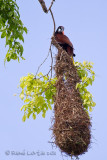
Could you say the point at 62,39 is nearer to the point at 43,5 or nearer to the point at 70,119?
the point at 43,5

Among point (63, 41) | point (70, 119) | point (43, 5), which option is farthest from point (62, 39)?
point (70, 119)

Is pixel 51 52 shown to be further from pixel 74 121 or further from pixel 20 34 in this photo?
pixel 74 121

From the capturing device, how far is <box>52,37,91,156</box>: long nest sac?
329 cm

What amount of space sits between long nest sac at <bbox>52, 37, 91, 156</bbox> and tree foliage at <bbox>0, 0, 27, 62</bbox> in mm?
545

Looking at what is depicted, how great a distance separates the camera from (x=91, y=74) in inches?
148

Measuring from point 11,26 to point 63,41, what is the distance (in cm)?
61

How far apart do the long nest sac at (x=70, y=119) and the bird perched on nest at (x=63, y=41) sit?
18.3 inches

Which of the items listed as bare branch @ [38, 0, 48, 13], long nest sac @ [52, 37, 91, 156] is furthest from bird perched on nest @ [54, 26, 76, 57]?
long nest sac @ [52, 37, 91, 156]

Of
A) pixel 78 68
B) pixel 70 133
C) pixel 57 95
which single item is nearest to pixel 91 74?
pixel 78 68

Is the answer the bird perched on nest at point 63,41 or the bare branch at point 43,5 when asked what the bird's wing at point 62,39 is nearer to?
the bird perched on nest at point 63,41

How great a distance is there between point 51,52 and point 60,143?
0.98m

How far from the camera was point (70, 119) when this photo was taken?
10.9 feet

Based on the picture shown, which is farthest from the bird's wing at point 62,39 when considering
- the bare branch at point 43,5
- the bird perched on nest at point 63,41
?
the bare branch at point 43,5

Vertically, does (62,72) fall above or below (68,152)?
above
